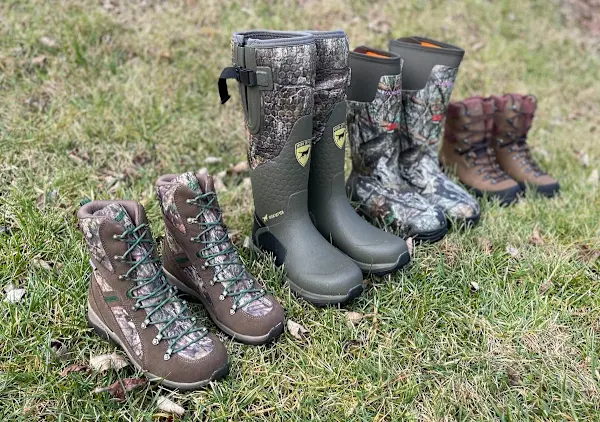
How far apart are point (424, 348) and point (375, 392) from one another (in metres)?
0.33

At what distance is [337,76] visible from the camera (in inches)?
94.1

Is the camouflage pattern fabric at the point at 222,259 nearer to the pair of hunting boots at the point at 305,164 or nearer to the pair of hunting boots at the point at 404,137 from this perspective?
the pair of hunting boots at the point at 305,164

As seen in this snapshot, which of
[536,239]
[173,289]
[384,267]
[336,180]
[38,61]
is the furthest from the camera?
[38,61]

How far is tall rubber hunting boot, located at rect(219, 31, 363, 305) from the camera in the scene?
6.95ft

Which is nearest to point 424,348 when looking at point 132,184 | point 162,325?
point 162,325

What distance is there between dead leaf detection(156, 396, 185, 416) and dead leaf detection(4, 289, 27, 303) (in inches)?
31.8

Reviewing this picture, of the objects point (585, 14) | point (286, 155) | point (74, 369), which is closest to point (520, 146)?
point (286, 155)

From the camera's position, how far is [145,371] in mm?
1888

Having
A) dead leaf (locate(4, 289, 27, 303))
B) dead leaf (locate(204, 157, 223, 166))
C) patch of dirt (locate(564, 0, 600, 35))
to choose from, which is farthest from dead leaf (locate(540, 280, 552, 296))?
patch of dirt (locate(564, 0, 600, 35))

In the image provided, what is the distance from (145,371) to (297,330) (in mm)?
645

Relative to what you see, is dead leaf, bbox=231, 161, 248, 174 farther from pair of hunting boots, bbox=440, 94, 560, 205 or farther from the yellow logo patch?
pair of hunting boots, bbox=440, 94, 560, 205

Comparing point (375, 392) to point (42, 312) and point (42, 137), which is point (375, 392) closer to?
point (42, 312)

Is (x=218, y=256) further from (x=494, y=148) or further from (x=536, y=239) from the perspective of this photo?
(x=494, y=148)

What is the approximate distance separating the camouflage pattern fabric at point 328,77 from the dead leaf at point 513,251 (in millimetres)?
1214
